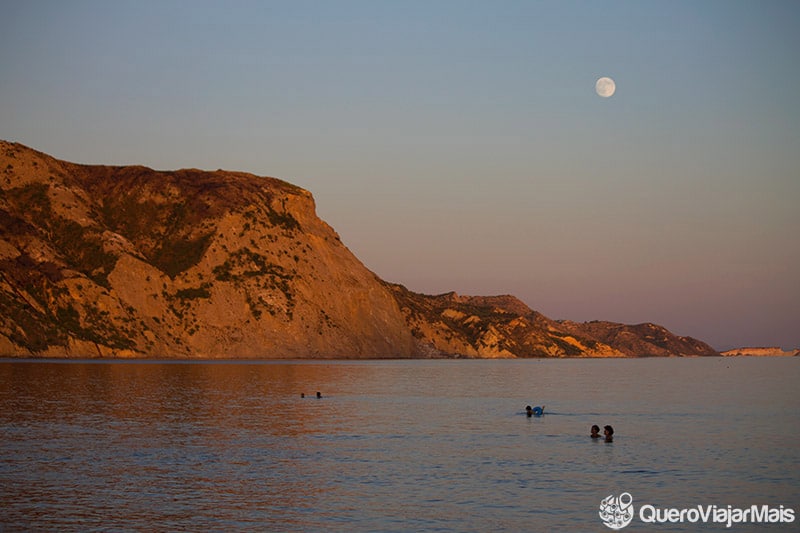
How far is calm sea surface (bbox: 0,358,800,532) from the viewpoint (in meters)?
29.3

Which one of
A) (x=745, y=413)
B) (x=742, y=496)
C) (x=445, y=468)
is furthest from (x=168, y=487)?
(x=745, y=413)

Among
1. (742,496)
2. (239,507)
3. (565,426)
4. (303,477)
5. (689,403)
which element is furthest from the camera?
(689,403)

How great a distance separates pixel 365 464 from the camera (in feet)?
134

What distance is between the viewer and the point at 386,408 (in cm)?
7506

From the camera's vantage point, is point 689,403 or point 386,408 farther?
point 689,403

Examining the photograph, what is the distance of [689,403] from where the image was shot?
88312mm

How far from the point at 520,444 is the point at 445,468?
11.0 m

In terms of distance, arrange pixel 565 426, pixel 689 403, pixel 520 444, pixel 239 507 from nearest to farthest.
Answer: pixel 239 507, pixel 520 444, pixel 565 426, pixel 689 403

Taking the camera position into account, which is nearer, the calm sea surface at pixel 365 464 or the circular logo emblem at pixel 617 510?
the circular logo emblem at pixel 617 510

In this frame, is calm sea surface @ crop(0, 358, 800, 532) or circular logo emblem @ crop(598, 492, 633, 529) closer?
circular logo emblem @ crop(598, 492, 633, 529)

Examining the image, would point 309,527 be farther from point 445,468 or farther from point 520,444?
point 520,444

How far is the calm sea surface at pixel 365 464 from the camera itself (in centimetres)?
2933

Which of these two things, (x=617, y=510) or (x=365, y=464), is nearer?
(x=617, y=510)

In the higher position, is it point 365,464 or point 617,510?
point 617,510
